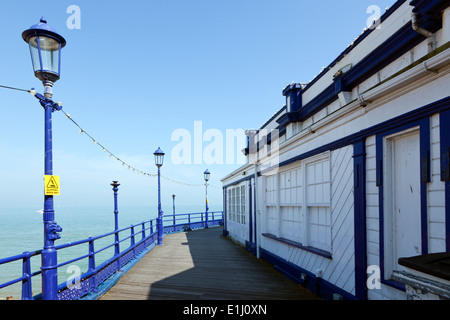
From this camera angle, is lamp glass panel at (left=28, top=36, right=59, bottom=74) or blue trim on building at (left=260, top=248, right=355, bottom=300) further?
blue trim on building at (left=260, top=248, right=355, bottom=300)

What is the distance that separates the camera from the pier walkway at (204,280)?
640cm

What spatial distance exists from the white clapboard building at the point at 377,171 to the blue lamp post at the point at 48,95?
4.67m

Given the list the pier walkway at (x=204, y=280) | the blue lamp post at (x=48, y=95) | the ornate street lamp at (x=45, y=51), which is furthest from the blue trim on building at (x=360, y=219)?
the ornate street lamp at (x=45, y=51)

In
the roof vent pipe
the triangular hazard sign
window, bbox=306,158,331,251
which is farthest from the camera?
window, bbox=306,158,331,251

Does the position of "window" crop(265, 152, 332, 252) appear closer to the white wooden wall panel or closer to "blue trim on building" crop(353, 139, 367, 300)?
the white wooden wall panel

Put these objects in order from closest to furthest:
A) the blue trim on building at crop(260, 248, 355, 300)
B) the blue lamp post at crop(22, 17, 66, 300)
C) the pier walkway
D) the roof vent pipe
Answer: the roof vent pipe, the blue lamp post at crop(22, 17, 66, 300), the blue trim on building at crop(260, 248, 355, 300), the pier walkway

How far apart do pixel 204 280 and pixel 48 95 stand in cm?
546

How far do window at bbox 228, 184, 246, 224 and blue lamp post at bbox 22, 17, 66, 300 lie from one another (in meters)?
9.50

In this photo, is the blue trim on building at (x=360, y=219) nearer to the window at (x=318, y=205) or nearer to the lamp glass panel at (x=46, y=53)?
the window at (x=318, y=205)

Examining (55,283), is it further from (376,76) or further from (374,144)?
(376,76)

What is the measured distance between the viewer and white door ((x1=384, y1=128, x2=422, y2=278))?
394 cm

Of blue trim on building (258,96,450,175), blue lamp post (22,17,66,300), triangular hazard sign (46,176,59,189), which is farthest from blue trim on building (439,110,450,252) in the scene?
triangular hazard sign (46,176,59,189)

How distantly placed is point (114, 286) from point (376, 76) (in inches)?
283

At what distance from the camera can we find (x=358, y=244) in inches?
194
